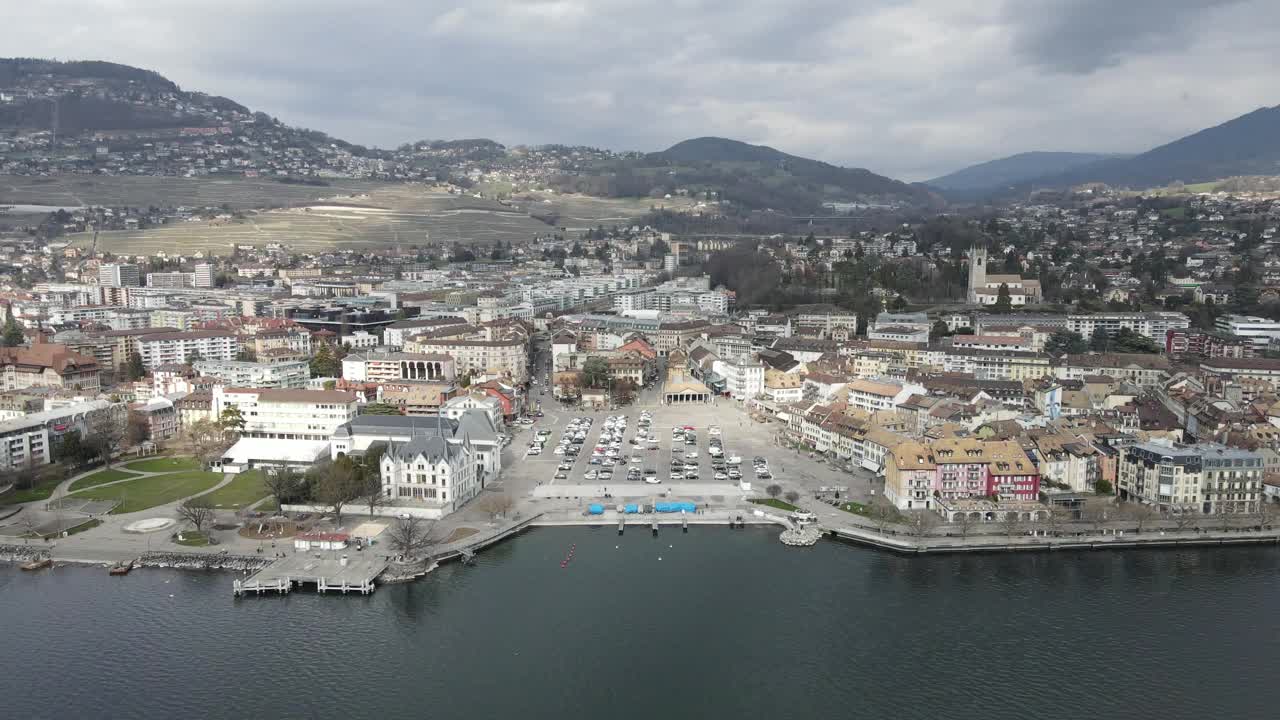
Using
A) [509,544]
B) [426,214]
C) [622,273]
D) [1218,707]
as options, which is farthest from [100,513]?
[426,214]

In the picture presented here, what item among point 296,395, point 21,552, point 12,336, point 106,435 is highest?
point 12,336

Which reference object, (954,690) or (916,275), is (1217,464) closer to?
(954,690)

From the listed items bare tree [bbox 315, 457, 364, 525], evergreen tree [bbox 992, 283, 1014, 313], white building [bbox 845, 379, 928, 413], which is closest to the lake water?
bare tree [bbox 315, 457, 364, 525]

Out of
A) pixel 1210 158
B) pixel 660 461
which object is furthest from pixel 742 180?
pixel 660 461

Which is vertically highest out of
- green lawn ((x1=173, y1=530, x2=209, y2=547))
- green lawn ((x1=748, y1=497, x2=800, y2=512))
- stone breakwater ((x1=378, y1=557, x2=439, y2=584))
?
green lawn ((x1=748, y1=497, x2=800, y2=512))

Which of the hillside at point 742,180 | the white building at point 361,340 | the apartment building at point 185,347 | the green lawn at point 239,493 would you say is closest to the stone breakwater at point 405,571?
the green lawn at point 239,493

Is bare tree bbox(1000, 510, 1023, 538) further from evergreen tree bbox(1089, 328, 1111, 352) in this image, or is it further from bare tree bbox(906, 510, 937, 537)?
evergreen tree bbox(1089, 328, 1111, 352)

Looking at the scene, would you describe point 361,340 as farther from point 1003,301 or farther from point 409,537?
point 1003,301
